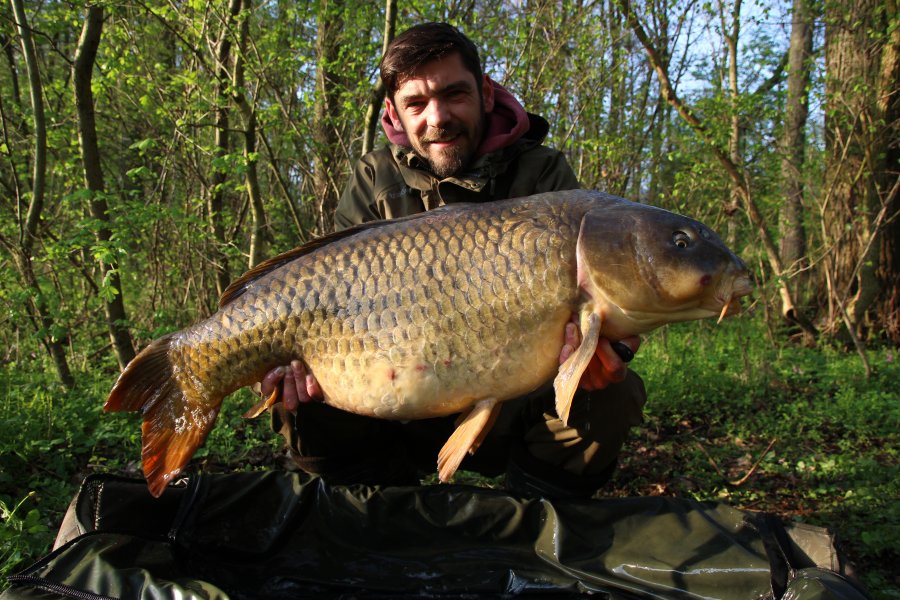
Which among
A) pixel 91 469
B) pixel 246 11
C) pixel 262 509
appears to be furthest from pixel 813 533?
pixel 246 11

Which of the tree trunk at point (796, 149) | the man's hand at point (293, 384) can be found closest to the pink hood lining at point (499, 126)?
the man's hand at point (293, 384)

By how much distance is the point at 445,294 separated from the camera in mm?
1316

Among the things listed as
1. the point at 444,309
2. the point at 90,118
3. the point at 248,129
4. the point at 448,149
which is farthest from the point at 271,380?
the point at 248,129

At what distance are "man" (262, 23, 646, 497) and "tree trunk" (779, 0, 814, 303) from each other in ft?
9.07

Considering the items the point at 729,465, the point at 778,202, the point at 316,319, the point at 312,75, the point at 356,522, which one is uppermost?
the point at 312,75

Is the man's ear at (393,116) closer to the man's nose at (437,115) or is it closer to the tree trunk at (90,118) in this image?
the man's nose at (437,115)

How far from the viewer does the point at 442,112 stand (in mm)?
1855

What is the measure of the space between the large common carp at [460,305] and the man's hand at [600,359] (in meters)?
0.02

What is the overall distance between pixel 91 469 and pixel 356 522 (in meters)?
1.05

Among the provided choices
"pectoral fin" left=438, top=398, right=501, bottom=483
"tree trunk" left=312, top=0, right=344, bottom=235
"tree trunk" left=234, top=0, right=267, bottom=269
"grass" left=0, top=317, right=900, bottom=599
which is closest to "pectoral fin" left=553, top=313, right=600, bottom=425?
"pectoral fin" left=438, top=398, right=501, bottom=483

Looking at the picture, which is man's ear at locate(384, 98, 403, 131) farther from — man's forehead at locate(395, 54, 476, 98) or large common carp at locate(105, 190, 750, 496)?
large common carp at locate(105, 190, 750, 496)

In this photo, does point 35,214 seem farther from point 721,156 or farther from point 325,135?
point 721,156

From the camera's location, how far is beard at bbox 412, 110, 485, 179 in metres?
1.87

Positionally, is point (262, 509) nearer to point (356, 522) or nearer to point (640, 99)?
point (356, 522)
